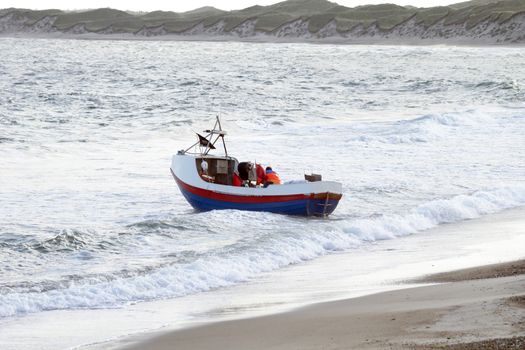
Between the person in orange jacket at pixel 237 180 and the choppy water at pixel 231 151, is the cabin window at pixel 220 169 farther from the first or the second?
the choppy water at pixel 231 151

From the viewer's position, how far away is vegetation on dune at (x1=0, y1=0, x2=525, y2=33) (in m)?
129

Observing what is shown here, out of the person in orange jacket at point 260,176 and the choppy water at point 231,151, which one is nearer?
the choppy water at point 231,151

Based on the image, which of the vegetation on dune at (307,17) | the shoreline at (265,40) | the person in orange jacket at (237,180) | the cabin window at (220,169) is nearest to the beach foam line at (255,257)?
the person in orange jacket at (237,180)

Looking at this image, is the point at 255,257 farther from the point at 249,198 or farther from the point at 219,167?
the point at 219,167

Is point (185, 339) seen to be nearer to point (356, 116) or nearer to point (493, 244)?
point (493, 244)

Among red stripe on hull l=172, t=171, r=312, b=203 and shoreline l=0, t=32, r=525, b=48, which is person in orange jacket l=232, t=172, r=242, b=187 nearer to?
red stripe on hull l=172, t=171, r=312, b=203

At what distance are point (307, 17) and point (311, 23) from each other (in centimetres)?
328

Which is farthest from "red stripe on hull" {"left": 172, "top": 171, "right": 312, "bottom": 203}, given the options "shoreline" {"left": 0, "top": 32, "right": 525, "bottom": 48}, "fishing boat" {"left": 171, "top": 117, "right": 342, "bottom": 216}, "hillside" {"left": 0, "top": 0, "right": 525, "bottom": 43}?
"hillside" {"left": 0, "top": 0, "right": 525, "bottom": 43}

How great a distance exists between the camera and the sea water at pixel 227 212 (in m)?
13.6

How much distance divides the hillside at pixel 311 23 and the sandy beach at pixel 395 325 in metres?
102

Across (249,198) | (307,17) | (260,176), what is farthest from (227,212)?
(307,17)

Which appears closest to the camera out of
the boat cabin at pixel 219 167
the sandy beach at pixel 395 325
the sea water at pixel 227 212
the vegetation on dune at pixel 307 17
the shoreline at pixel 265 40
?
the sandy beach at pixel 395 325

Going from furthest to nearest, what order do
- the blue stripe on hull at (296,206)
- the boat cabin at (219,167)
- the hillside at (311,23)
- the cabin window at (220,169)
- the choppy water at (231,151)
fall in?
the hillside at (311,23), the cabin window at (220,169), the boat cabin at (219,167), the blue stripe on hull at (296,206), the choppy water at (231,151)

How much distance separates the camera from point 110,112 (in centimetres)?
4188
